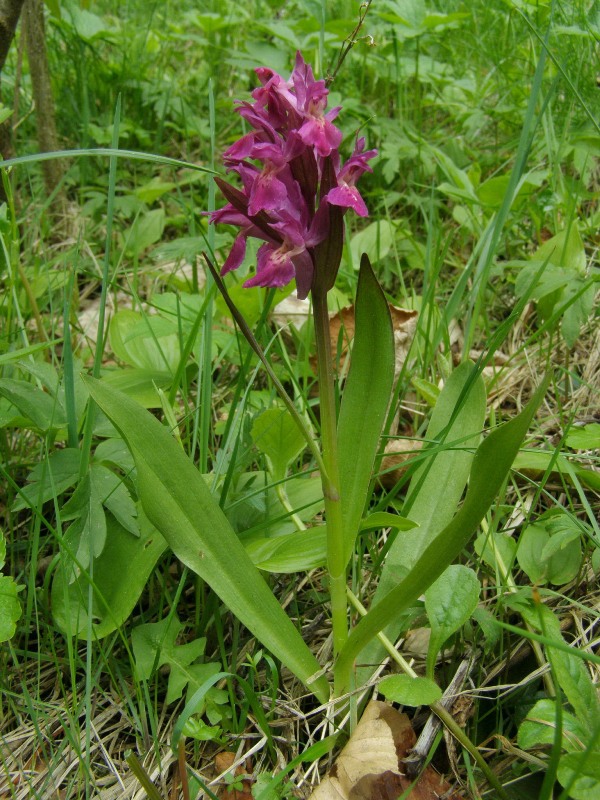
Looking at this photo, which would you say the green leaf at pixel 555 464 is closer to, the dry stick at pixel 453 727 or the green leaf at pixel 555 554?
the green leaf at pixel 555 554

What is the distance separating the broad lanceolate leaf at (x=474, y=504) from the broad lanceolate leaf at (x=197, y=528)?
0.19 m

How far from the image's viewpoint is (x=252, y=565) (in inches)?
42.1

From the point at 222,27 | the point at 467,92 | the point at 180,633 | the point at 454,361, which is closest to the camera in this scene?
the point at 180,633

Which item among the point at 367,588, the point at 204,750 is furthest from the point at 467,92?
the point at 204,750

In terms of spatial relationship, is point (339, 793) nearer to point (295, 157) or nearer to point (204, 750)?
point (204, 750)

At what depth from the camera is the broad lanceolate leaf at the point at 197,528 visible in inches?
40.5

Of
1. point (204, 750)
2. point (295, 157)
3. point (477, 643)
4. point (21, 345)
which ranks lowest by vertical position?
point (204, 750)

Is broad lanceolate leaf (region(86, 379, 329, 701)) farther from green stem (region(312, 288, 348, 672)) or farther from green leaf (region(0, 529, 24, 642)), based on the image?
green leaf (region(0, 529, 24, 642))

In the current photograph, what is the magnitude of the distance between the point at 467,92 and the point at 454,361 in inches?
49.3

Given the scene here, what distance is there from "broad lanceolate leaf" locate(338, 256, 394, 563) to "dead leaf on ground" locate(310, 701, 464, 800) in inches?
9.8

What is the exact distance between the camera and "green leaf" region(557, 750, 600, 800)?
0.84 m

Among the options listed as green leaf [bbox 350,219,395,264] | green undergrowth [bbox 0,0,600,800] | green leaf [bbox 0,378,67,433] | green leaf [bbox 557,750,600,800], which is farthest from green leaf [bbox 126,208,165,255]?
green leaf [bbox 557,750,600,800]

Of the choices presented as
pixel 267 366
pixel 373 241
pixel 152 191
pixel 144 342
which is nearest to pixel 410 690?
pixel 267 366

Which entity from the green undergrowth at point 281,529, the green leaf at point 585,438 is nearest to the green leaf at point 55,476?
the green undergrowth at point 281,529
